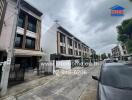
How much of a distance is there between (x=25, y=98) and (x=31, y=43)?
12.9 metres

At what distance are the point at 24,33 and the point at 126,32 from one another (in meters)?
24.8

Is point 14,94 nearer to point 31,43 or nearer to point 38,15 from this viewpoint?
point 31,43

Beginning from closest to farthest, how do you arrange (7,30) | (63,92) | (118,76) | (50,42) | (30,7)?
(118,76)
(63,92)
(7,30)
(30,7)
(50,42)

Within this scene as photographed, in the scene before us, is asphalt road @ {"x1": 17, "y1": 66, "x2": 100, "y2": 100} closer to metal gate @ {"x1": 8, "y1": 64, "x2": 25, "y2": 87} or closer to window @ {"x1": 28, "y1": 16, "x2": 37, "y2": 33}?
metal gate @ {"x1": 8, "y1": 64, "x2": 25, "y2": 87}

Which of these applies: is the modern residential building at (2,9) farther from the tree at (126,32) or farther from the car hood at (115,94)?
the tree at (126,32)

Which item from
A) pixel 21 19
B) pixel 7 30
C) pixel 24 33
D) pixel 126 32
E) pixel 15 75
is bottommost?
pixel 15 75

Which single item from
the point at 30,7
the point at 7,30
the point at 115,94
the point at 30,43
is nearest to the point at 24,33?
the point at 30,43

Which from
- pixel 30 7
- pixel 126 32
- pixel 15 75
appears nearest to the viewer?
pixel 15 75

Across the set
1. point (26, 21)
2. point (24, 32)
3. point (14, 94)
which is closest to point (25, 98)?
point (14, 94)

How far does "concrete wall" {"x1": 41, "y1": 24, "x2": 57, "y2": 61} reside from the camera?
78.6ft

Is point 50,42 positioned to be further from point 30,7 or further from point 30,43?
point 30,7

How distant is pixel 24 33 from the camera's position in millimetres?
15164

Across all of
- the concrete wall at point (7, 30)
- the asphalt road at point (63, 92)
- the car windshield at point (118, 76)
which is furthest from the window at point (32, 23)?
the car windshield at point (118, 76)

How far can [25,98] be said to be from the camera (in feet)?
16.6
